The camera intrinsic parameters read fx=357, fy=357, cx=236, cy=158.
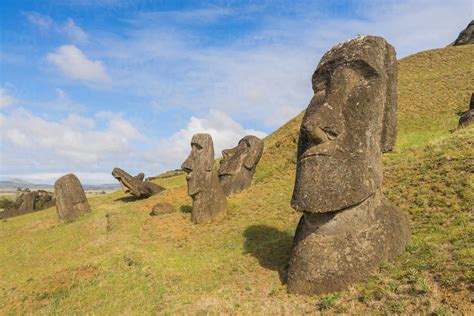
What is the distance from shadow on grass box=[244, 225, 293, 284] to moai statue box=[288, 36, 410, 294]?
5.16 ft

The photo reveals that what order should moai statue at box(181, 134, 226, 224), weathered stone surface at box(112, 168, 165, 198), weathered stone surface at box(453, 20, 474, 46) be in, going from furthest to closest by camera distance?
weathered stone surface at box(453, 20, 474, 46), weathered stone surface at box(112, 168, 165, 198), moai statue at box(181, 134, 226, 224)

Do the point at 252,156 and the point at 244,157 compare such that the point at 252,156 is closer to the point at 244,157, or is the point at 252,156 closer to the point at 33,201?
the point at 244,157

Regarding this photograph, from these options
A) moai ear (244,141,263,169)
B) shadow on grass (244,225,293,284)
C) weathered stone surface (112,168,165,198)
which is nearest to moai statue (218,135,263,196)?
moai ear (244,141,263,169)

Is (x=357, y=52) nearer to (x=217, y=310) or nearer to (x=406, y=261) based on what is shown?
(x=406, y=261)

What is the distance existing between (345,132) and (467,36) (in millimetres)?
62230

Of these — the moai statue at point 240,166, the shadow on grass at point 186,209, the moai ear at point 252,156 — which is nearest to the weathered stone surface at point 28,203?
the shadow on grass at point 186,209

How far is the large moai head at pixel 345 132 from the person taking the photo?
8.63 meters

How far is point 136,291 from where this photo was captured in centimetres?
1084

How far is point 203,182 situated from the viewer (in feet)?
61.3

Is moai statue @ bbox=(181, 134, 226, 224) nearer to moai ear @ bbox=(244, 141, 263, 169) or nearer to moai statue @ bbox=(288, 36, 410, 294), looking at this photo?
moai ear @ bbox=(244, 141, 263, 169)

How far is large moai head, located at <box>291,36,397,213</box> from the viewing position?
28.3ft

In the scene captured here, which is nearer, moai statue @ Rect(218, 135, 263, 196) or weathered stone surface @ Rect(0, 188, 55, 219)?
moai statue @ Rect(218, 135, 263, 196)

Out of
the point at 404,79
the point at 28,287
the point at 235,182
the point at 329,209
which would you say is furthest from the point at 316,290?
the point at 404,79

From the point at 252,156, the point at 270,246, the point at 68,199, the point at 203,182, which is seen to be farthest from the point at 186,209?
the point at 270,246
